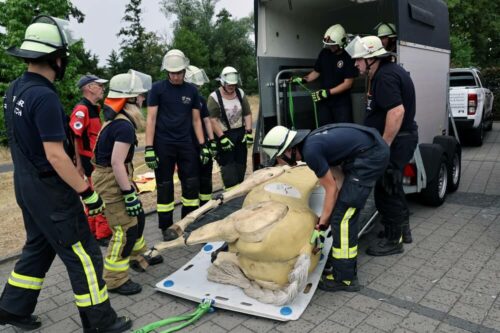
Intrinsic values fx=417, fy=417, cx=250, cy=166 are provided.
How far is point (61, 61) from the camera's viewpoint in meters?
2.68

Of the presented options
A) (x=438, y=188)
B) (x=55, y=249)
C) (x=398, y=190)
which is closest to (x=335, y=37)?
(x=398, y=190)

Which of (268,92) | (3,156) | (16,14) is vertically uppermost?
(16,14)

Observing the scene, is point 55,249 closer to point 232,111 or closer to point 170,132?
point 170,132

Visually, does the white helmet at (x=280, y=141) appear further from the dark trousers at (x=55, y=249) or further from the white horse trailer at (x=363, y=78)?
the white horse trailer at (x=363, y=78)

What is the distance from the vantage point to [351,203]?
3.21 m

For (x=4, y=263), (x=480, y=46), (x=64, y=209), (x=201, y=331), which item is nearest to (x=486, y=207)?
(x=201, y=331)

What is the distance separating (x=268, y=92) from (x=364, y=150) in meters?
2.13

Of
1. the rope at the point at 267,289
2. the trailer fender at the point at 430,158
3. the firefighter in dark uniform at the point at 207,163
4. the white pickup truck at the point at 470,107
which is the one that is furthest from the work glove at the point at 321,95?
the white pickup truck at the point at 470,107

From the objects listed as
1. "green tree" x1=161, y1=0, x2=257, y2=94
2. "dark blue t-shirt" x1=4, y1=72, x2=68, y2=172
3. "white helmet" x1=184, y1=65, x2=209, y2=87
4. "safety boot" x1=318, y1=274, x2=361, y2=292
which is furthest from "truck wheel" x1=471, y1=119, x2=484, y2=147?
"green tree" x1=161, y1=0, x2=257, y2=94

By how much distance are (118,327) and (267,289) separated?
1.07 m

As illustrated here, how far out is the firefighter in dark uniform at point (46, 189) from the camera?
2.46 m

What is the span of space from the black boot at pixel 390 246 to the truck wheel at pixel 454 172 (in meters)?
2.02

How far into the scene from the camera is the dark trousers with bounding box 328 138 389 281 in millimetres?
3225

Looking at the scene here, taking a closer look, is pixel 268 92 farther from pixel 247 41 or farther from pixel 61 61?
pixel 247 41
